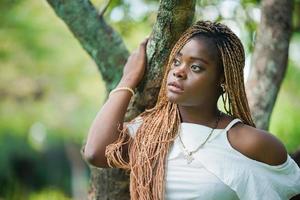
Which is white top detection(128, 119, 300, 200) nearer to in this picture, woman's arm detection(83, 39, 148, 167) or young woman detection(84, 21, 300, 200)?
young woman detection(84, 21, 300, 200)

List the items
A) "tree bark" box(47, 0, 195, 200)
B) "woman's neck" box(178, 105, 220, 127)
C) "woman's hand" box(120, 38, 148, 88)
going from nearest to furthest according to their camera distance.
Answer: "woman's neck" box(178, 105, 220, 127)
"woman's hand" box(120, 38, 148, 88)
"tree bark" box(47, 0, 195, 200)

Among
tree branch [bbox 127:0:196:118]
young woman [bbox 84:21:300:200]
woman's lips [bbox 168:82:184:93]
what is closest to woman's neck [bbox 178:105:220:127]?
young woman [bbox 84:21:300:200]

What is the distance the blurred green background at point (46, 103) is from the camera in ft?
35.4

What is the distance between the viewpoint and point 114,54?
3584 mm

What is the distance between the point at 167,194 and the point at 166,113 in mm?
319

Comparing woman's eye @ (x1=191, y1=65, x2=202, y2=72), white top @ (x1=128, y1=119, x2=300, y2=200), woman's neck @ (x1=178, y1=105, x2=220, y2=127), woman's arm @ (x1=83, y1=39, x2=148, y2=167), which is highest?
woman's eye @ (x1=191, y1=65, x2=202, y2=72)

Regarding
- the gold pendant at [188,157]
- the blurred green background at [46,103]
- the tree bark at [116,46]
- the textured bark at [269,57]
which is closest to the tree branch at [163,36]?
the tree bark at [116,46]

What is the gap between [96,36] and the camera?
3580 mm

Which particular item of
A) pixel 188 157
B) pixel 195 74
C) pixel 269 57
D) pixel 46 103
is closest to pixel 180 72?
pixel 195 74

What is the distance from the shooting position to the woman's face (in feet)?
8.51

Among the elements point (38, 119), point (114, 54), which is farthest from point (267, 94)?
point (38, 119)

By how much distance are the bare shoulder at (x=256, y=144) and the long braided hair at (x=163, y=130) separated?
10cm

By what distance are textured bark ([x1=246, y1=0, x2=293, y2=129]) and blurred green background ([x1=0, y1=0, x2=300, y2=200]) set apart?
5240mm

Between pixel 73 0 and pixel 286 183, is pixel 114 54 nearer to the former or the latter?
pixel 73 0
